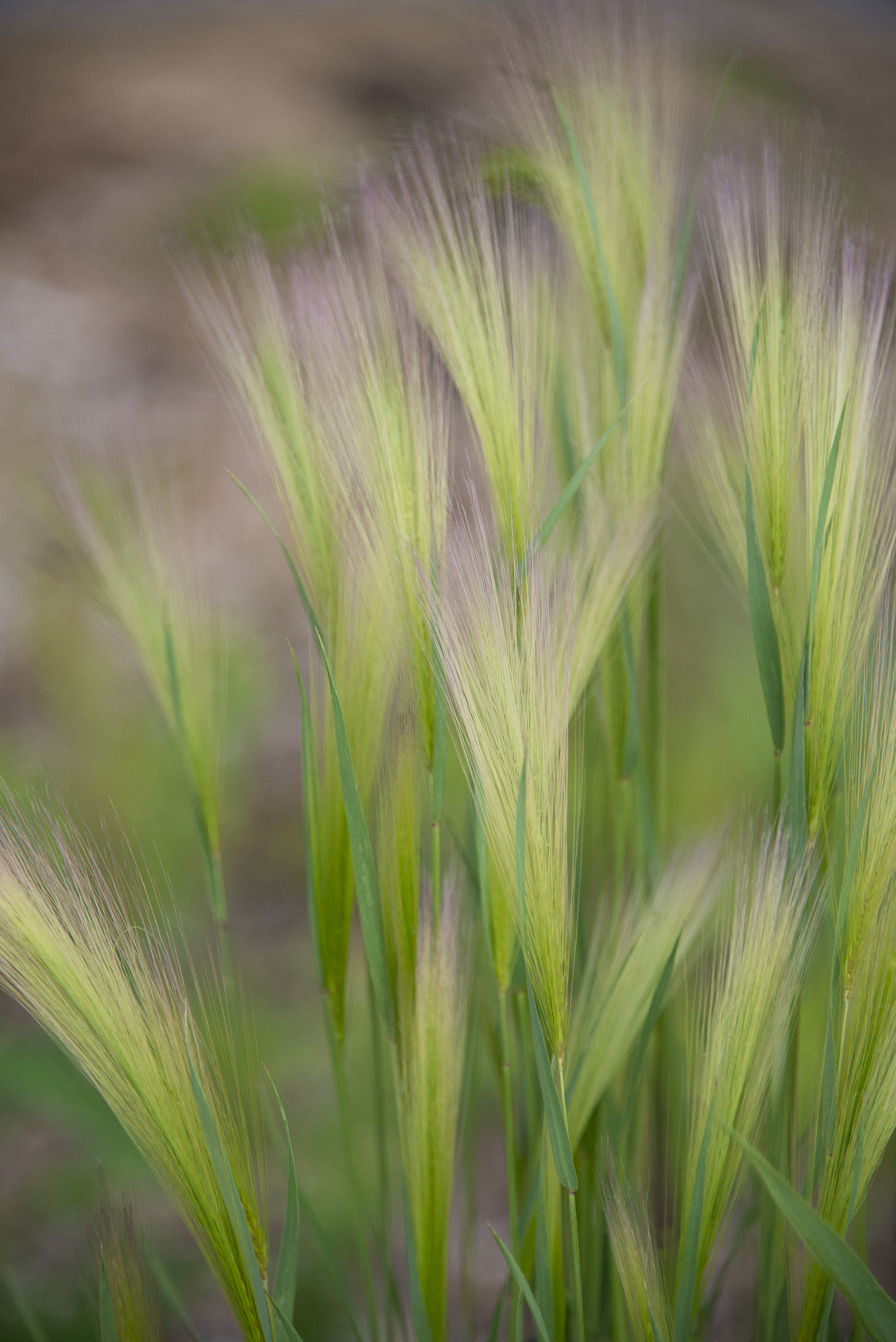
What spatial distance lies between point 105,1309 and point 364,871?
216 millimetres

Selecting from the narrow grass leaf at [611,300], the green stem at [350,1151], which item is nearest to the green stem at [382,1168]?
the green stem at [350,1151]

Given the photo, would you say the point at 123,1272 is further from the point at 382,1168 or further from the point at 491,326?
the point at 491,326

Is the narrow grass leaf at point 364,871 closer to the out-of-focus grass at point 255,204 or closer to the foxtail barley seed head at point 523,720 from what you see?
the foxtail barley seed head at point 523,720

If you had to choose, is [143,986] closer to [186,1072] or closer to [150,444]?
[186,1072]

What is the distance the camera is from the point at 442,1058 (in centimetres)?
42

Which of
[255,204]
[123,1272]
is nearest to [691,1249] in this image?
[123,1272]

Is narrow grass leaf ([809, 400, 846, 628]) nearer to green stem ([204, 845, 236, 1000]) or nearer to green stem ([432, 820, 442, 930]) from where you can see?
green stem ([432, 820, 442, 930])

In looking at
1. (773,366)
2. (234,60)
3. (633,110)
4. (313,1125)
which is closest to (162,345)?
(234,60)

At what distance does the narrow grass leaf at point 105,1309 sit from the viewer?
38 centimetres

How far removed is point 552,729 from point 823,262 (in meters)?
0.32

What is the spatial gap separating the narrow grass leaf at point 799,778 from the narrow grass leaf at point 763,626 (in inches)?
0.6

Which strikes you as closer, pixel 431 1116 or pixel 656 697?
pixel 431 1116

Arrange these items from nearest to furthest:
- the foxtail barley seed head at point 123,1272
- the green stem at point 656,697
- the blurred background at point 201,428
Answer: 1. the foxtail barley seed head at point 123,1272
2. the green stem at point 656,697
3. the blurred background at point 201,428

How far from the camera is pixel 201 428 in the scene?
2.47 ft
